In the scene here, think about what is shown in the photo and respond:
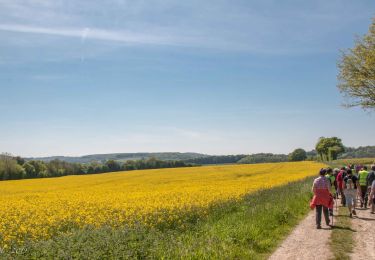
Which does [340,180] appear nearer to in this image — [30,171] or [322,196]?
[322,196]

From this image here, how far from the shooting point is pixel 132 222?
1173cm

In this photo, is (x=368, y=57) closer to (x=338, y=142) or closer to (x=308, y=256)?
(x=308, y=256)

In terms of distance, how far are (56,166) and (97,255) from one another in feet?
257

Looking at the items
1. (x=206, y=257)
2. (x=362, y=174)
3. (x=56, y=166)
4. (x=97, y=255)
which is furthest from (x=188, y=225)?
(x=56, y=166)

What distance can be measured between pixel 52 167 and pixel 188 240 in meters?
74.2

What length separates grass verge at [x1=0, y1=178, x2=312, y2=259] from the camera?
7441 millimetres

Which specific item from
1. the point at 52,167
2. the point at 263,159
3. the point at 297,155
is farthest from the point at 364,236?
the point at 263,159

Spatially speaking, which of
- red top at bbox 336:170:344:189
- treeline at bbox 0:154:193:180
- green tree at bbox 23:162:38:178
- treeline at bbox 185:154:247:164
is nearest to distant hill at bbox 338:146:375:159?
treeline at bbox 185:154:247:164

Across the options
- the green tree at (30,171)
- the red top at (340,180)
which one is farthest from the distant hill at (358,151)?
the red top at (340,180)

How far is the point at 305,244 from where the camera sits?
33.0 ft

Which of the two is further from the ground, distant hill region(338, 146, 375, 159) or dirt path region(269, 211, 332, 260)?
distant hill region(338, 146, 375, 159)

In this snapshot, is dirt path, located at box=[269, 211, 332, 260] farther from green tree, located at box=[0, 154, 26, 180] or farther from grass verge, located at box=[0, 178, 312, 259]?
green tree, located at box=[0, 154, 26, 180]

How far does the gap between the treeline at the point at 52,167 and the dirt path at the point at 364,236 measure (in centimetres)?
6501

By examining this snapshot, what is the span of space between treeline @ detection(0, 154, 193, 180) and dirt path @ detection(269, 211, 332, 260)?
65.3 metres
